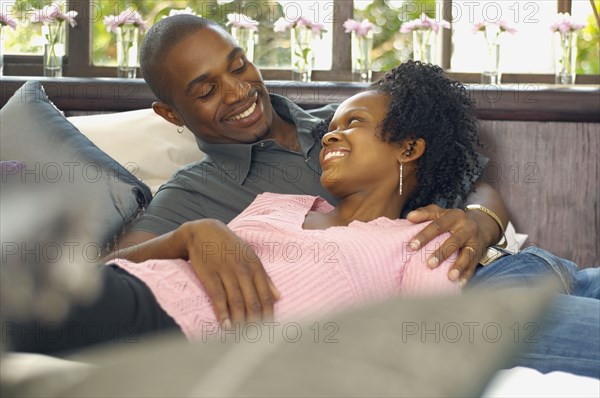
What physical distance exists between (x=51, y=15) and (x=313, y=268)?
1.65m

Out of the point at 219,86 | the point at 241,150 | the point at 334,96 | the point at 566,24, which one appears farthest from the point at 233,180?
the point at 566,24

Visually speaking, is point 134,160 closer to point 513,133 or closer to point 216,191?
point 216,191

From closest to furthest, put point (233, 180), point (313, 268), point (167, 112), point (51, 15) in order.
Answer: point (313, 268) < point (233, 180) < point (167, 112) < point (51, 15)

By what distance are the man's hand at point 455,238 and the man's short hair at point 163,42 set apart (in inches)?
28.6

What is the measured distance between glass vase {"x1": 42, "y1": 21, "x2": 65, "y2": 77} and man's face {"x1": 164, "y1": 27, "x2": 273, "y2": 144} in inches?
34.5

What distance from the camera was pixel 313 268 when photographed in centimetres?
134

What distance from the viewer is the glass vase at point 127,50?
2.69 metres

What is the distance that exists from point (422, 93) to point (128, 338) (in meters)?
0.92

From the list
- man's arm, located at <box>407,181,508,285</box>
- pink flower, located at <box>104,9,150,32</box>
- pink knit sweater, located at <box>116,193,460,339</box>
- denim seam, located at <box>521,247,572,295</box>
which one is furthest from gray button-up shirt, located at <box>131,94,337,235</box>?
pink flower, located at <box>104,9,150,32</box>

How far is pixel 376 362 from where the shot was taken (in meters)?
Result: 0.25

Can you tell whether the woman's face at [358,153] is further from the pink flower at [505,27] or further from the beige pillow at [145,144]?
the pink flower at [505,27]

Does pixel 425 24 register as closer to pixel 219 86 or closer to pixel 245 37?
pixel 245 37

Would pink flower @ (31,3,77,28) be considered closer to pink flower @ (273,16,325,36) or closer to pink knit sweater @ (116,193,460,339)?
pink flower @ (273,16,325,36)

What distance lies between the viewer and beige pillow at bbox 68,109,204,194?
2088 millimetres
